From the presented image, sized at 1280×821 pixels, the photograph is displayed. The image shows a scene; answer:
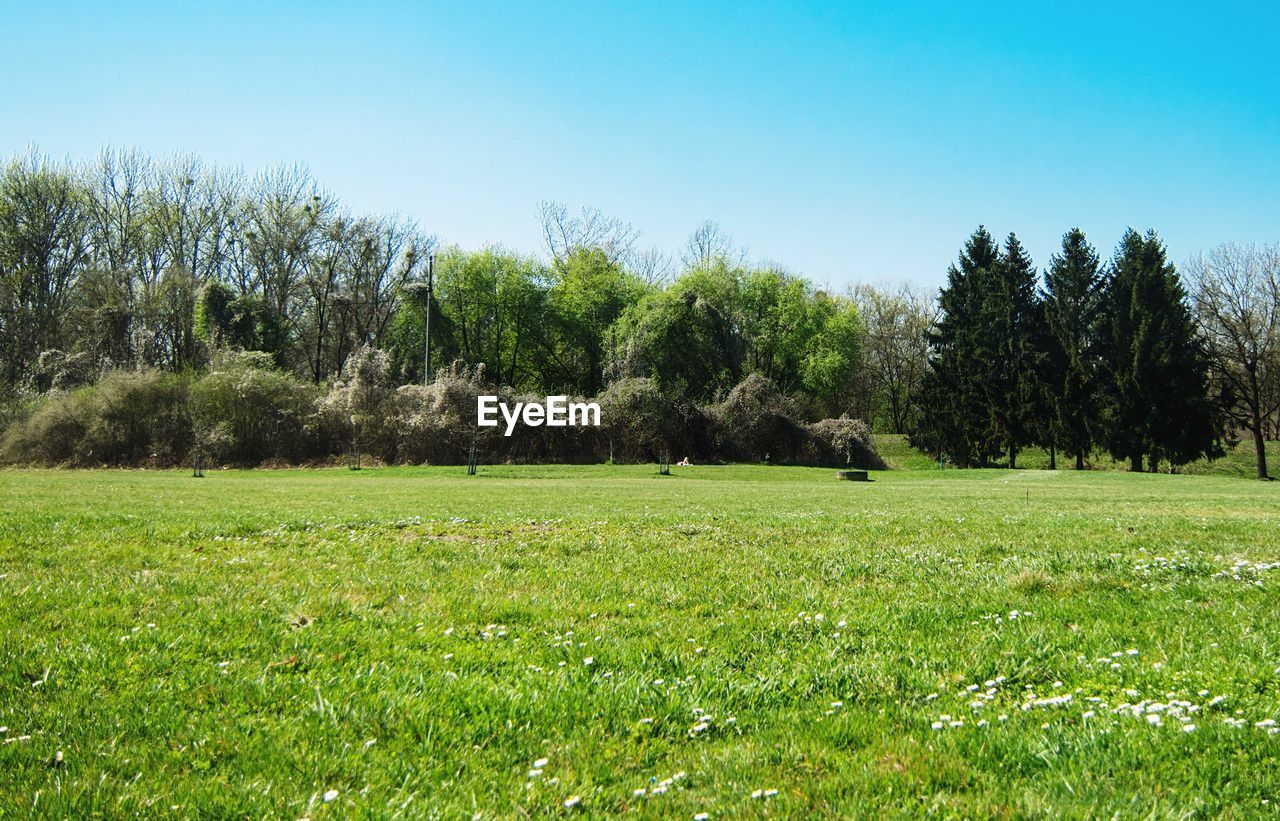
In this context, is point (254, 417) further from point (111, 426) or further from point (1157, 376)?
point (1157, 376)

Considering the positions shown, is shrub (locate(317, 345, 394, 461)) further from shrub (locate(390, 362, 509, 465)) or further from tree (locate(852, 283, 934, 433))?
tree (locate(852, 283, 934, 433))

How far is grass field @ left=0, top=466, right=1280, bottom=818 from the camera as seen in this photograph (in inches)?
133

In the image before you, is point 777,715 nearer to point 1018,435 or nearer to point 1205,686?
point 1205,686

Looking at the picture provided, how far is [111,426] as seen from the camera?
137 ft

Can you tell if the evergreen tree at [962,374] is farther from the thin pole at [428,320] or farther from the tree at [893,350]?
the thin pole at [428,320]

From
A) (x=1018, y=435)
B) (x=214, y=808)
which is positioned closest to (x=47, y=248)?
(x=214, y=808)

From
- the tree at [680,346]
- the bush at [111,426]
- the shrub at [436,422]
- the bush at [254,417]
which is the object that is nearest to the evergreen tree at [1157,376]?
the tree at [680,346]

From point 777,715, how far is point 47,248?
57908 mm

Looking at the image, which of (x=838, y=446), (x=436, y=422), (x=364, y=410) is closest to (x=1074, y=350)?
(x=838, y=446)

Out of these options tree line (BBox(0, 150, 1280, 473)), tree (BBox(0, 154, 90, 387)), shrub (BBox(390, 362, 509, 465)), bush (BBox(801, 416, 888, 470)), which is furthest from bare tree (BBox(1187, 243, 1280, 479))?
tree (BBox(0, 154, 90, 387))

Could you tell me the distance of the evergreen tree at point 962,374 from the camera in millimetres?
54250

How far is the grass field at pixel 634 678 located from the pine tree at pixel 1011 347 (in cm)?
4642

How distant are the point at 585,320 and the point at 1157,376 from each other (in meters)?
37.0

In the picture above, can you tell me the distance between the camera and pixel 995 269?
176 ft
